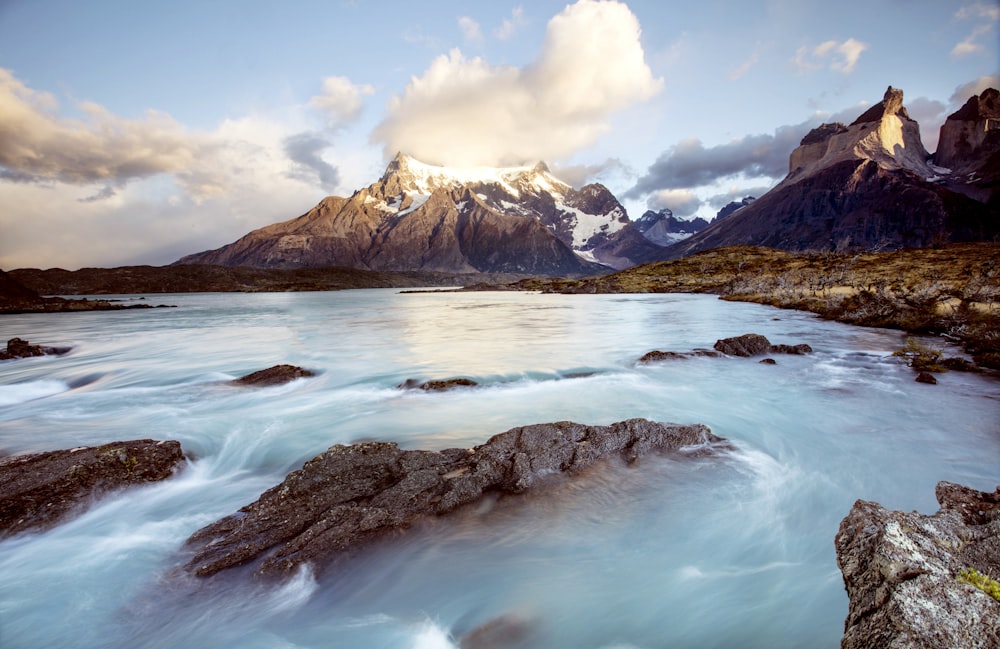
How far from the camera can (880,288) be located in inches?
1215

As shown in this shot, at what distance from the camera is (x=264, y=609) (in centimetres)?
493

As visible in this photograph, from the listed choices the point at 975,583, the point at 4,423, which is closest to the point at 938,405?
the point at 975,583

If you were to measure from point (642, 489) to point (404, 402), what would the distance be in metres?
7.52

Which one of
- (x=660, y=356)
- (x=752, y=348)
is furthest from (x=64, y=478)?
(x=752, y=348)

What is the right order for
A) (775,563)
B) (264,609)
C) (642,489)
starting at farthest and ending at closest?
(642,489)
(775,563)
(264,609)

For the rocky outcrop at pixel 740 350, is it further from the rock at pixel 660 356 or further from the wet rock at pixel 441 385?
the wet rock at pixel 441 385

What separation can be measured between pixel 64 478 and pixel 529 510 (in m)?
6.93

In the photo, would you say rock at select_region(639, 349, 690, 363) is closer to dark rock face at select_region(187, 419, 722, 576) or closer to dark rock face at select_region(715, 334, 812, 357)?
dark rock face at select_region(715, 334, 812, 357)

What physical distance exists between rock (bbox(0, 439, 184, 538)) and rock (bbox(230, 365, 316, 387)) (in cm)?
662

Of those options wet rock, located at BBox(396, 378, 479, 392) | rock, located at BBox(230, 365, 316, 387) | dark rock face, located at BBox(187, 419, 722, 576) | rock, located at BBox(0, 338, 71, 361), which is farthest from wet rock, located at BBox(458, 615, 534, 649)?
A: rock, located at BBox(0, 338, 71, 361)

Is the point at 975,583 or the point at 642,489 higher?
the point at 975,583

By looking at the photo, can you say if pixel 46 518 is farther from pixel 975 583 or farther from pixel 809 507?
pixel 809 507

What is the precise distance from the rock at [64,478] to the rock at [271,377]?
6623mm

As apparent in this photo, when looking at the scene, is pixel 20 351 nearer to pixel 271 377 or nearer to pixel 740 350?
pixel 271 377
